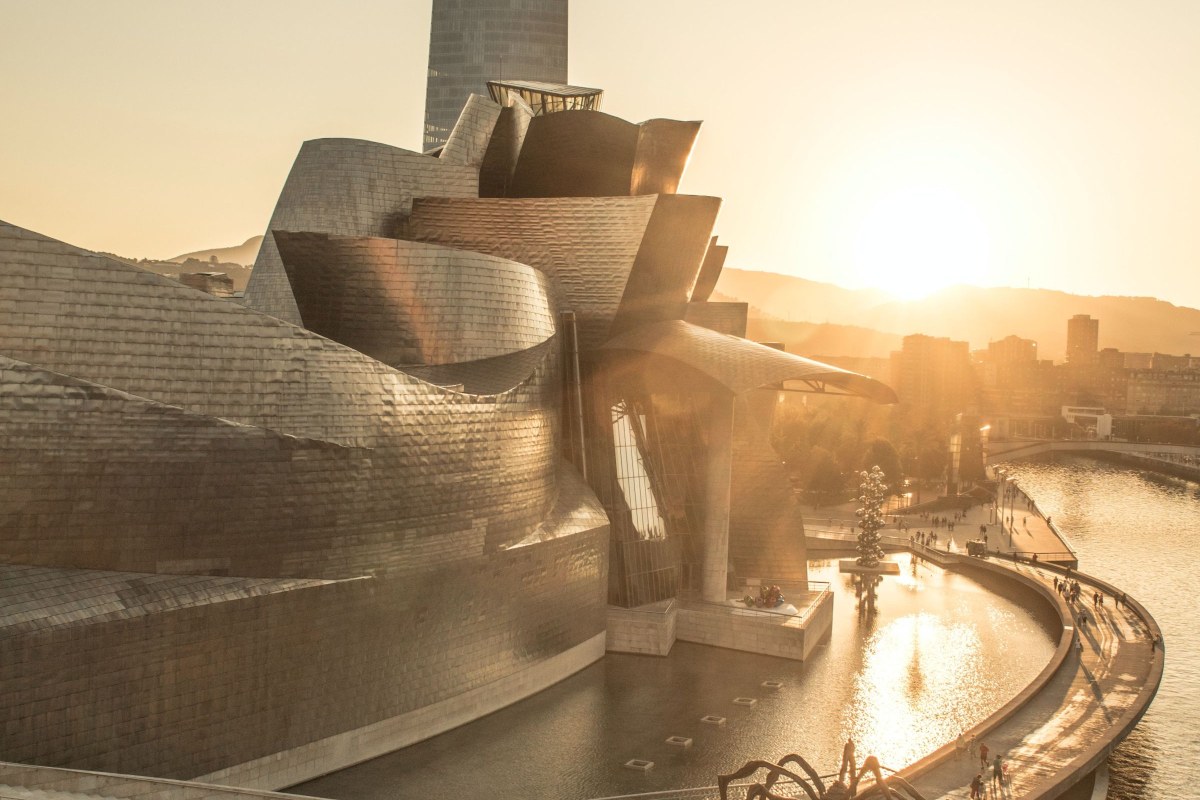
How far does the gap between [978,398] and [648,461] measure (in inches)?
5644

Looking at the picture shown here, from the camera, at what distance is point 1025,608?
38.9 metres

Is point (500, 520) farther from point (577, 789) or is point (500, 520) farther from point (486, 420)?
point (577, 789)

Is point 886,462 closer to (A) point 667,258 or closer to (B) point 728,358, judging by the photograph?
(A) point 667,258

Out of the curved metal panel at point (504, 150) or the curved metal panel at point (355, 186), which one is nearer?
the curved metal panel at point (355, 186)

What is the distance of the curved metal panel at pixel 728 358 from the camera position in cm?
2984

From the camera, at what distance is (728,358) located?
30656 millimetres

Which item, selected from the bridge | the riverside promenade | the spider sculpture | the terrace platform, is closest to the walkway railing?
the spider sculpture

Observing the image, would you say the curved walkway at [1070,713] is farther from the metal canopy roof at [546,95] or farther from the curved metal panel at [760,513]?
the metal canopy roof at [546,95]

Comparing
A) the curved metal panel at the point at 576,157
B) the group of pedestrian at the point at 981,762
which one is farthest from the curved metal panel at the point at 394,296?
the group of pedestrian at the point at 981,762

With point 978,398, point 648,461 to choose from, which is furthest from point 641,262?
point 978,398

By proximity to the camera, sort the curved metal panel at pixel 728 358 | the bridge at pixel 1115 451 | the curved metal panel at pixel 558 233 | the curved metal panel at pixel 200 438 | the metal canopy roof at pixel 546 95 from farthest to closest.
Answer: the bridge at pixel 1115 451 → the metal canopy roof at pixel 546 95 → the curved metal panel at pixel 558 233 → the curved metal panel at pixel 728 358 → the curved metal panel at pixel 200 438

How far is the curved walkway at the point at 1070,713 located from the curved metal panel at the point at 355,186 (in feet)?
67.2

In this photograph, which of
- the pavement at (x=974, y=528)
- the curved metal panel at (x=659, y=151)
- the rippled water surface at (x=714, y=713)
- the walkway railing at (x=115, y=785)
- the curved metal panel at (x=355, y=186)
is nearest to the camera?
the walkway railing at (x=115, y=785)

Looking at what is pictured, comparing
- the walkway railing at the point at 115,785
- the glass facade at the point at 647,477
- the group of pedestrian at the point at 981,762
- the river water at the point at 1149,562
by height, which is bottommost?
the river water at the point at 1149,562
